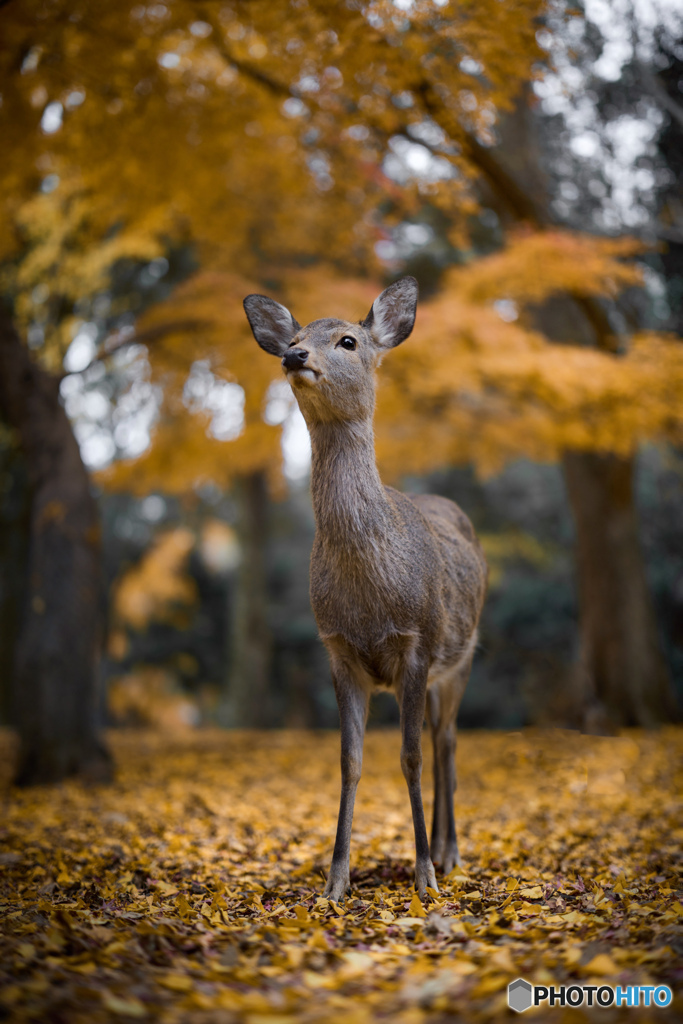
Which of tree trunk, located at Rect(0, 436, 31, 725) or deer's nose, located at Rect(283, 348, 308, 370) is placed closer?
deer's nose, located at Rect(283, 348, 308, 370)

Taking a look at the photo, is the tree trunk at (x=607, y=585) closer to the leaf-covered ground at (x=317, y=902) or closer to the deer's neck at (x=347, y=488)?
the leaf-covered ground at (x=317, y=902)

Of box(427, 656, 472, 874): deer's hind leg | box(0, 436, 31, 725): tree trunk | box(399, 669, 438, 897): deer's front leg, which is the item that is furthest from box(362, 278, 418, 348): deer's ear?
box(0, 436, 31, 725): tree trunk

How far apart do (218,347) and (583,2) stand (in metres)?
4.48

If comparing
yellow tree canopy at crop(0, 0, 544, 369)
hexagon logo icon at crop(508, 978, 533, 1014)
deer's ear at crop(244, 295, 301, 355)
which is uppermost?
yellow tree canopy at crop(0, 0, 544, 369)

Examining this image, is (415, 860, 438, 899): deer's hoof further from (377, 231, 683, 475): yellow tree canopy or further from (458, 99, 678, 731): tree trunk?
(458, 99, 678, 731): tree trunk

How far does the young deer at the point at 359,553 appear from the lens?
3182 mm

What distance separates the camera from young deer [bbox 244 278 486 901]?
125 inches

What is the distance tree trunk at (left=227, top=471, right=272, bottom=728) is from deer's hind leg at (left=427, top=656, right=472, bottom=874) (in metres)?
8.72

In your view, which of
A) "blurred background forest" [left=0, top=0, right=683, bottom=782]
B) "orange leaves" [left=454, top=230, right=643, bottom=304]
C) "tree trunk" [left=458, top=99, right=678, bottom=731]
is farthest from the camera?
"tree trunk" [left=458, top=99, right=678, bottom=731]

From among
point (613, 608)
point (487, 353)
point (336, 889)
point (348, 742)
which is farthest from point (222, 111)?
point (613, 608)

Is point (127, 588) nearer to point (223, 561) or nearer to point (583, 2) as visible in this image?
point (223, 561)

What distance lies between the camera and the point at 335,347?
10.5ft

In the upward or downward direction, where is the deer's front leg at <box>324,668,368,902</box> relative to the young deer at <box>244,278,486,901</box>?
downward

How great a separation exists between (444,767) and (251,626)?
8.90 meters
